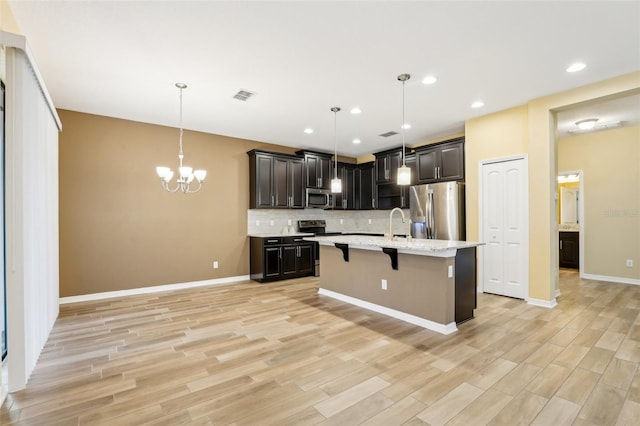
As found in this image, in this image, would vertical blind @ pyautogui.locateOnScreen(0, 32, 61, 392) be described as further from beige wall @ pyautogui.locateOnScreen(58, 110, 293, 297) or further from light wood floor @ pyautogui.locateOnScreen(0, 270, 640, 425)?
beige wall @ pyautogui.locateOnScreen(58, 110, 293, 297)

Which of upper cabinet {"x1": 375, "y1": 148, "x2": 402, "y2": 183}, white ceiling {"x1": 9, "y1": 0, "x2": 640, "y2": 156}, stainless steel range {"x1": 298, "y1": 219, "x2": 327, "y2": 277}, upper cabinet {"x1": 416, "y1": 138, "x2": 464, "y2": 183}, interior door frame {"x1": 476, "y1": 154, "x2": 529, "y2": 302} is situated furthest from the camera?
stainless steel range {"x1": 298, "y1": 219, "x2": 327, "y2": 277}

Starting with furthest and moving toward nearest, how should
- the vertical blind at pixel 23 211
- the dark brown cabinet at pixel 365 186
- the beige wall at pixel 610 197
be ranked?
the dark brown cabinet at pixel 365 186, the beige wall at pixel 610 197, the vertical blind at pixel 23 211

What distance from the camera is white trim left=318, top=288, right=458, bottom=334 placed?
3.23 metres

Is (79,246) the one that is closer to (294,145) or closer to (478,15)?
(294,145)

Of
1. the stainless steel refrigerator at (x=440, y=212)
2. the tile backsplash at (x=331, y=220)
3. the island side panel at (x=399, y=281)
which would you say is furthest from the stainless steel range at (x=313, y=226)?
the stainless steel refrigerator at (x=440, y=212)

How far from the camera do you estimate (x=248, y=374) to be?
7.93ft

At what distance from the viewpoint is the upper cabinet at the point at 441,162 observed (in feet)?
17.5

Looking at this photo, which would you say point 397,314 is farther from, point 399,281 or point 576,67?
point 576,67

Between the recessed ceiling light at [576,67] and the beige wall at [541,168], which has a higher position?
the recessed ceiling light at [576,67]

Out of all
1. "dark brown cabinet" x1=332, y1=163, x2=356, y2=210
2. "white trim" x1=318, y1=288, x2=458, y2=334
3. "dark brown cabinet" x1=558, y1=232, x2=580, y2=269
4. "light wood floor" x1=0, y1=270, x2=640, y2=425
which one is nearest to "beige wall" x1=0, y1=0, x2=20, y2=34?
"light wood floor" x1=0, y1=270, x2=640, y2=425

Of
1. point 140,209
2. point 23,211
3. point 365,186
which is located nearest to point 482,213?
point 365,186

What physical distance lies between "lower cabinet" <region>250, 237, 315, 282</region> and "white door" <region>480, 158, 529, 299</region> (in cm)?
326

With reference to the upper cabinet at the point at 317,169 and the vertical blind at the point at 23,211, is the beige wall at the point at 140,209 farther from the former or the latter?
the vertical blind at the point at 23,211

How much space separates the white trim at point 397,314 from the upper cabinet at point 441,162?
9.40ft
